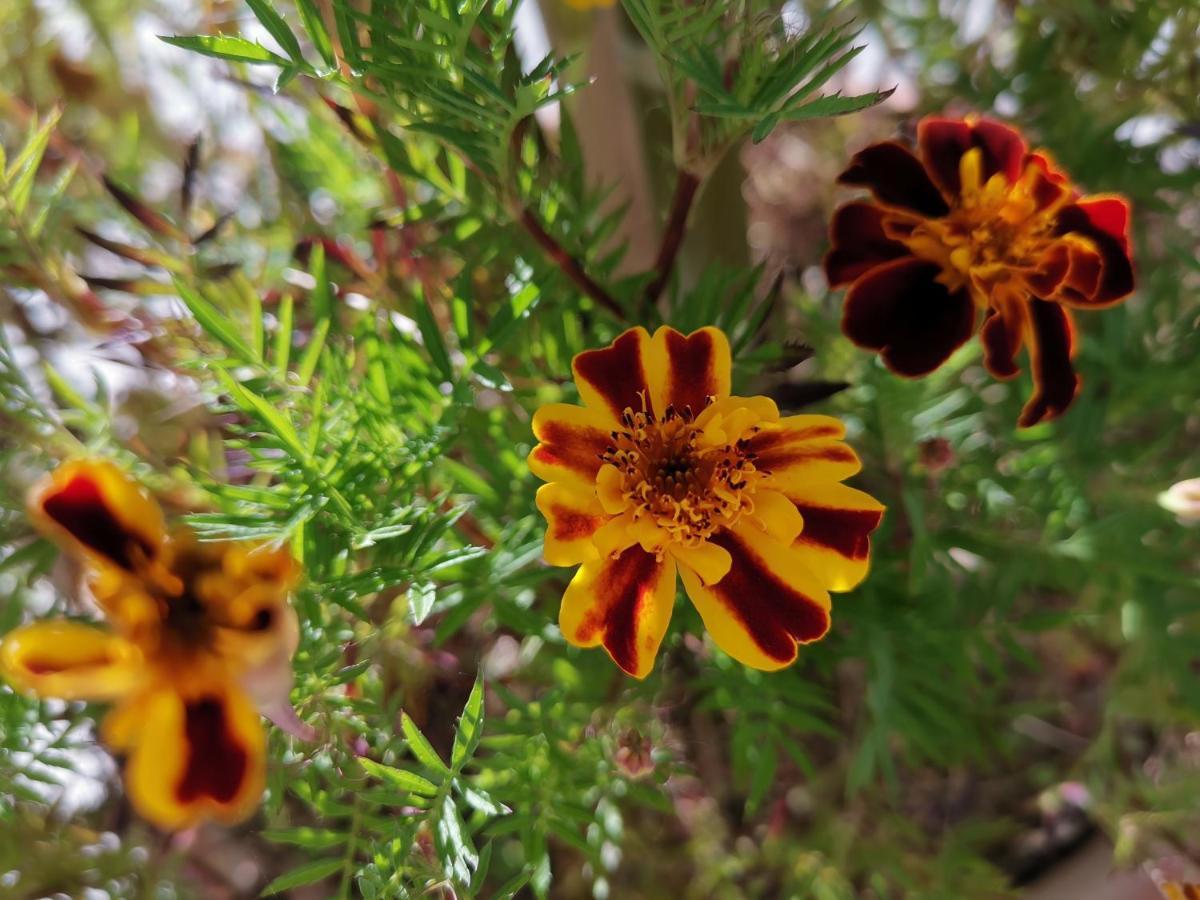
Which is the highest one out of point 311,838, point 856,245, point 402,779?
point 856,245

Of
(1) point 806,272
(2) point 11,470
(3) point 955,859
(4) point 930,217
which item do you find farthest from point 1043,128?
(2) point 11,470

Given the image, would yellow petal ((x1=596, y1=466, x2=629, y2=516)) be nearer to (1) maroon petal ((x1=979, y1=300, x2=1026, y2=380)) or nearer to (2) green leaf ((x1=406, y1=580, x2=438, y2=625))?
(2) green leaf ((x1=406, y1=580, x2=438, y2=625))

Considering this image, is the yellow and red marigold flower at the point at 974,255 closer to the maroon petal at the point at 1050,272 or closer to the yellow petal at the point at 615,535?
the maroon petal at the point at 1050,272

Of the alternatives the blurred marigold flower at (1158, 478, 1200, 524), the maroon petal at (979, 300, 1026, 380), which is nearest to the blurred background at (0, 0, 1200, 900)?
the blurred marigold flower at (1158, 478, 1200, 524)

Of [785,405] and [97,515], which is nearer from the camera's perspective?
[97,515]

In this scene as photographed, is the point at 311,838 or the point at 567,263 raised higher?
the point at 567,263

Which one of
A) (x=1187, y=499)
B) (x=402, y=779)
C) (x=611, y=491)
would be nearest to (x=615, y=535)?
(x=611, y=491)

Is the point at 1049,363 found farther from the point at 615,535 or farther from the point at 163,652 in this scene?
the point at 163,652

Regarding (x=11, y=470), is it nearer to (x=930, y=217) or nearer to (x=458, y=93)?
(x=458, y=93)
